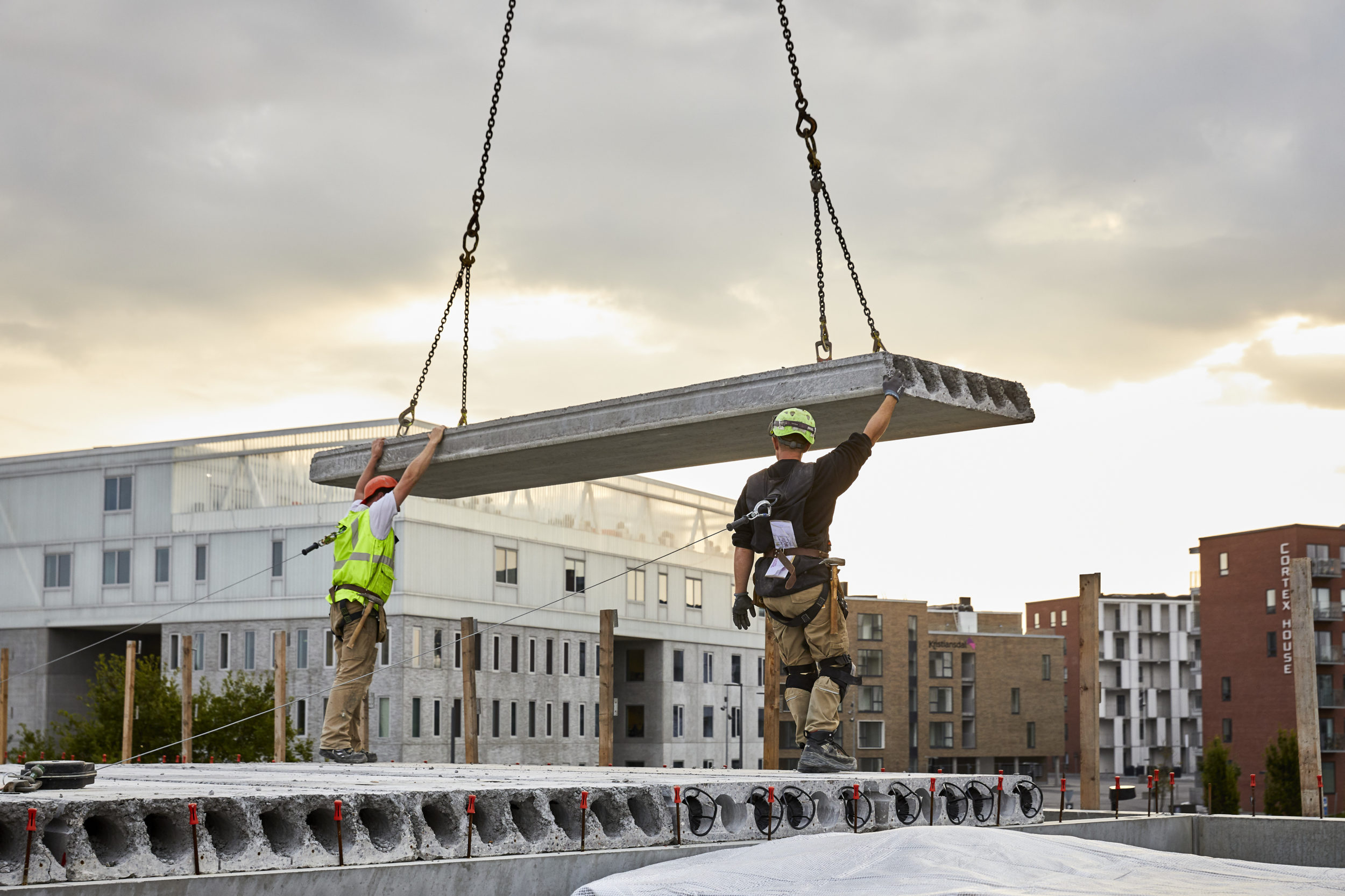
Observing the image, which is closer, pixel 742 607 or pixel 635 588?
pixel 742 607

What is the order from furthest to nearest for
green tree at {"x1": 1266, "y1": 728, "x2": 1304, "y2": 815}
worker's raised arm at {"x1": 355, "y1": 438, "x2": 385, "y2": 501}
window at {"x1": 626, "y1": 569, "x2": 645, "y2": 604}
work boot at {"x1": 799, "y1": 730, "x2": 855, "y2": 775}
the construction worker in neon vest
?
window at {"x1": 626, "y1": 569, "x2": 645, "y2": 604}, green tree at {"x1": 1266, "y1": 728, "x2": 1304, "y2": 815}, worker's raised arm at {"x1": 355, "y1": 438, "x2": 385, "y2": 501}, the construction worker in neon vest, work boot at {"x1": 799, "y1": 730, "x2": 855, "y2": 775}

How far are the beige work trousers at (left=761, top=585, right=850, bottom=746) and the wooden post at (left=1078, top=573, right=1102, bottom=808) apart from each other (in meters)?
5.90

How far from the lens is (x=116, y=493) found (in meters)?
70.2

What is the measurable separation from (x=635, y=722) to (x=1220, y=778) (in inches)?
1284

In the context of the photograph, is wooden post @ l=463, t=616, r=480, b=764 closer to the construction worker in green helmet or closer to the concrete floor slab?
the construction worker in green helmet

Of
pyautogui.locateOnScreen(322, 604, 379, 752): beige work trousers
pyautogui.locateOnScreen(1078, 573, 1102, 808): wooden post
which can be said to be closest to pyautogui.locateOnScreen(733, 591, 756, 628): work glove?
pyautogui.locateOnScreen(322, 604, 379, 752): beige work trousers

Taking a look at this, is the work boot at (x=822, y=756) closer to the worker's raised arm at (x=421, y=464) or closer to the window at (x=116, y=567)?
the worker's raised arm at (x=421, y=464)

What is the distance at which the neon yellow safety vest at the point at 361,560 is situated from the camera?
36.6 ft

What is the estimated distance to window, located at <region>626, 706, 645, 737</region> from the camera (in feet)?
269

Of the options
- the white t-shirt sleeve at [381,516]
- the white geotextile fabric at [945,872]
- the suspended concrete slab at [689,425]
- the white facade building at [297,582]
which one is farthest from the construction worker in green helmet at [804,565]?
the white facade building at [297,582]

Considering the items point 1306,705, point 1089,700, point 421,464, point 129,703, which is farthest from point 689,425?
point 129,703

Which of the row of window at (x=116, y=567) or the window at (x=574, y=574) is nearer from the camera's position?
the row of window at (x=116, y=567)

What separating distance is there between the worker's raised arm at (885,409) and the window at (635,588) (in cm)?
6834

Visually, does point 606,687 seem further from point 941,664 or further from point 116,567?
point 941,664
